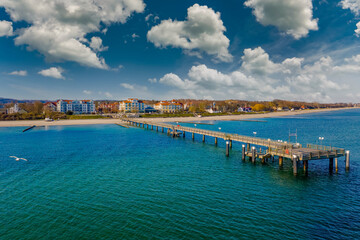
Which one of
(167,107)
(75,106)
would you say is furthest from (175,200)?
(75,106)

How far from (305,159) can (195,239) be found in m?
18.0

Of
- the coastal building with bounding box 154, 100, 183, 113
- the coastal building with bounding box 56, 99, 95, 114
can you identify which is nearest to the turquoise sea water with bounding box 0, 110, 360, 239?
the coastal building with bounding box 154, 100, 183, 113

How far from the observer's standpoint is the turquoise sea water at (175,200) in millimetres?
13602

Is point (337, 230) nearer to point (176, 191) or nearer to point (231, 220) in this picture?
point (231, 220)

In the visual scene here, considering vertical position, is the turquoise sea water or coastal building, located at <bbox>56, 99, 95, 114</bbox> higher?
coastal building, located at <bbox>56, 99, 95, 114</bbox>

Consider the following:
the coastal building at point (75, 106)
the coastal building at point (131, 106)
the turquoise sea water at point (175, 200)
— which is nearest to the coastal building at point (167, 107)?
the coastal building at point (131, 106)

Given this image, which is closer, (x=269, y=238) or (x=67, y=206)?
(x=269, y=238)

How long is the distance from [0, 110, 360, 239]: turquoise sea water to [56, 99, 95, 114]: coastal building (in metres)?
138

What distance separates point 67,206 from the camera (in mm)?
16938

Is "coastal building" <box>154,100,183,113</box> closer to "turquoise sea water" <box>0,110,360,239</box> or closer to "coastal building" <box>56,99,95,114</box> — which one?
"coastal building" <box>56,99,95,114</box>

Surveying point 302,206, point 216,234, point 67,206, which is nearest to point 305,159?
point 302,206

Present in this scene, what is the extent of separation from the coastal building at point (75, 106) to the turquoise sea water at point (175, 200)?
453ft

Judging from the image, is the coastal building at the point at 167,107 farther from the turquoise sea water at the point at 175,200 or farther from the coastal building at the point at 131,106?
the turquoise sea water at the point at 175,200

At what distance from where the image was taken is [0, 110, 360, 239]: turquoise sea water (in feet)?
44.6
